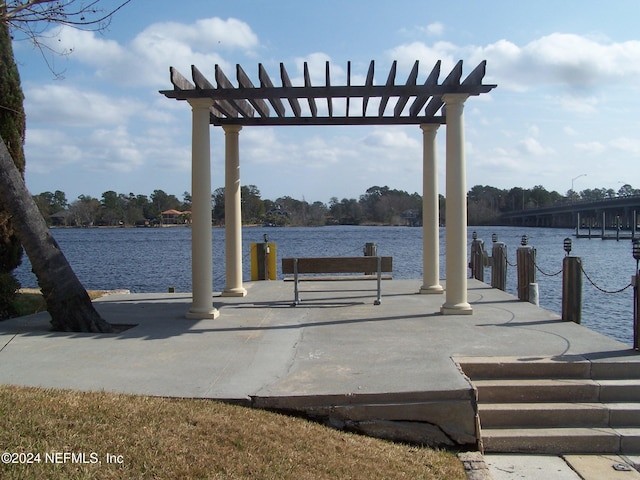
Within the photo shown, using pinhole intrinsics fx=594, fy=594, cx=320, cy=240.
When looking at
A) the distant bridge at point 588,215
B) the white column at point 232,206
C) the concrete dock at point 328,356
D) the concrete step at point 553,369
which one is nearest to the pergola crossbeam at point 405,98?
the white column at point 232,206

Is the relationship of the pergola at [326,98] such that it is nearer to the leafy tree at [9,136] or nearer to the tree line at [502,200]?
the leafy tree at [9,136]

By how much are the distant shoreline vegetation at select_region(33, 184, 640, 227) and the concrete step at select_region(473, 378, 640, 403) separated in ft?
404

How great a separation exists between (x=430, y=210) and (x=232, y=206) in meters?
4.34

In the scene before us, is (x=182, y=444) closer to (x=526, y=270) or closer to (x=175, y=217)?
(x=526, y=270)

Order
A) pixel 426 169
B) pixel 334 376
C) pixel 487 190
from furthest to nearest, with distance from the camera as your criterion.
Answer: pixel 487 190
pixel 426 169
pixel 334 376

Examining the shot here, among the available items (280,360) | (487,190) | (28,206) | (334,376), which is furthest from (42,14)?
(487,190)

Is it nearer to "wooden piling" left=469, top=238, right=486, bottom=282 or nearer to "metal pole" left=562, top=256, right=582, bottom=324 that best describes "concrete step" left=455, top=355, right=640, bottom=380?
"metal pole" left=562, top=256, right=582, bottom=324

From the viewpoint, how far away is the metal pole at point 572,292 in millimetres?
9531

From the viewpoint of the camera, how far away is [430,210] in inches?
515

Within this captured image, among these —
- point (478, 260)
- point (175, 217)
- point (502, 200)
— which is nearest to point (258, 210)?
point (175, 217)

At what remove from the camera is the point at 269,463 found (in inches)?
175

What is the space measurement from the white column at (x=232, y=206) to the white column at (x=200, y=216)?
106 inches

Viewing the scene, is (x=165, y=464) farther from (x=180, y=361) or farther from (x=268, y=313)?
(x=268, y=313)

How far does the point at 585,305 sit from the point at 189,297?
41.4 feet
